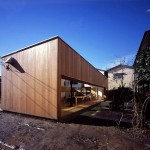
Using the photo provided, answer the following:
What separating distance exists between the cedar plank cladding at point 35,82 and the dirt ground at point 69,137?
152cm

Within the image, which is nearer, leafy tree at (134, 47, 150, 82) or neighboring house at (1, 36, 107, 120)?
neighboring house at (1, 36, 107, 120)

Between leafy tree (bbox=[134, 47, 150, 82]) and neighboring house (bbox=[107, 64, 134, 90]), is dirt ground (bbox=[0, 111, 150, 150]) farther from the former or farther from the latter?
neighboring house (bbox=[107, 64, 134, 90])

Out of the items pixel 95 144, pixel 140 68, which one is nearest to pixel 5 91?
pixel 95 144

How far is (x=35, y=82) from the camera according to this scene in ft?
27.6

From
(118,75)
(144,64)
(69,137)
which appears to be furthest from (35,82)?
(118,75)

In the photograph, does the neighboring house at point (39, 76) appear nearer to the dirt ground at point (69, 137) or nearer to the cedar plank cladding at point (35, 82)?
the cedar plank cladding at point (35, 82)

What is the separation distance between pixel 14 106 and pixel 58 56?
→ 4800 mm

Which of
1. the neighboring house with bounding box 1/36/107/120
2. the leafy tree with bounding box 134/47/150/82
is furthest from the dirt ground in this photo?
the leafy tree with bounding box 134/47/150/82

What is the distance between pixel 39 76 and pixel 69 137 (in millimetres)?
4050

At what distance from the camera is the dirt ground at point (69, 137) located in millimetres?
4504

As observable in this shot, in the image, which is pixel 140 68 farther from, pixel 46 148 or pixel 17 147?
pixel 17 147

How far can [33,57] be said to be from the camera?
8.69 meters

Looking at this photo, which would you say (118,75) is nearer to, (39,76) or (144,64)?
(144,64)

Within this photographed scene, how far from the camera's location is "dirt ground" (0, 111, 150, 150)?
14.8 ft
